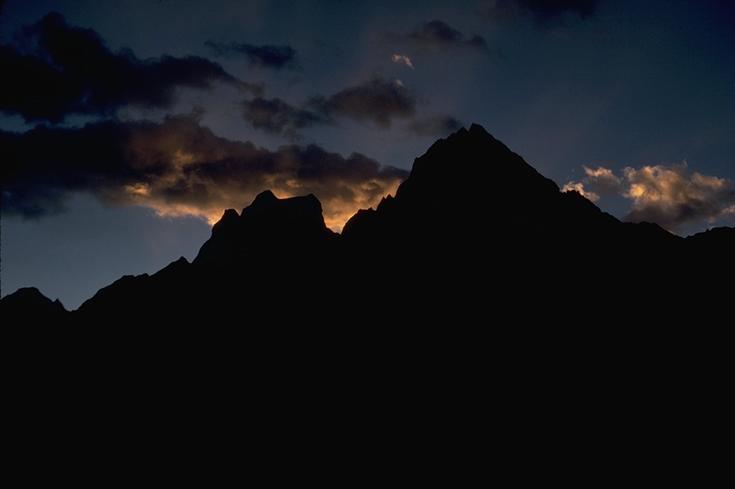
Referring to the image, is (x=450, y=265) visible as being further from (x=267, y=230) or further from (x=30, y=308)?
(x=30, y=308)

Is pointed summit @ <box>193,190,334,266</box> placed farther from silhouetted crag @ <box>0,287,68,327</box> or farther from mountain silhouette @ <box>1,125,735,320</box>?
silhouetted crag @ <box>0,287,68,327</box>

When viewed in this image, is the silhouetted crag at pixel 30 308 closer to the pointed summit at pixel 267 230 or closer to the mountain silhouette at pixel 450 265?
the mountain silhouette at pixel 450 265

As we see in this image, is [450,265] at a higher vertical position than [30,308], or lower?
higher

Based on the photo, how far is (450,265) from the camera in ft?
177

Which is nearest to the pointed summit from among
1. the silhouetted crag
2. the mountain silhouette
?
the mountain silhouette

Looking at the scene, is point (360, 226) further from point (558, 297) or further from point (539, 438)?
point (539, 438)

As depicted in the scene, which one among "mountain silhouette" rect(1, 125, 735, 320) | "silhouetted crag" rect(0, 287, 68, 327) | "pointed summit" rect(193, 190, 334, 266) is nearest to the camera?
"mountain silhouette" rect(1, 125, 735, 320)

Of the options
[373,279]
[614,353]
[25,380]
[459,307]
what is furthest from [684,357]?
[25,380]

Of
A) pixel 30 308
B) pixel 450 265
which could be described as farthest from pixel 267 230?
pixel 30 308

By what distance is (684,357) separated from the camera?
4019 centimetres

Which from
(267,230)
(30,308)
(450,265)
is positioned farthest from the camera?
(267,230)

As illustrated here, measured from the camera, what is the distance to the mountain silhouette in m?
48.2

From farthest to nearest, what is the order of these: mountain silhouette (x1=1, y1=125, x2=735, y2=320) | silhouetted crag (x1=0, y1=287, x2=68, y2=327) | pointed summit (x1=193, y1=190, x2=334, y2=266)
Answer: pointed summit (x1=193, y1=190, x2=334, y2=266)
silhouetted crag (x1=0, y1=287, x2=68, y2=327)
mountain silhouette (x1=1, y1=125, x2=735, y2=320)

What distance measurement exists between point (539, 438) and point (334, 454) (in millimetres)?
19892
